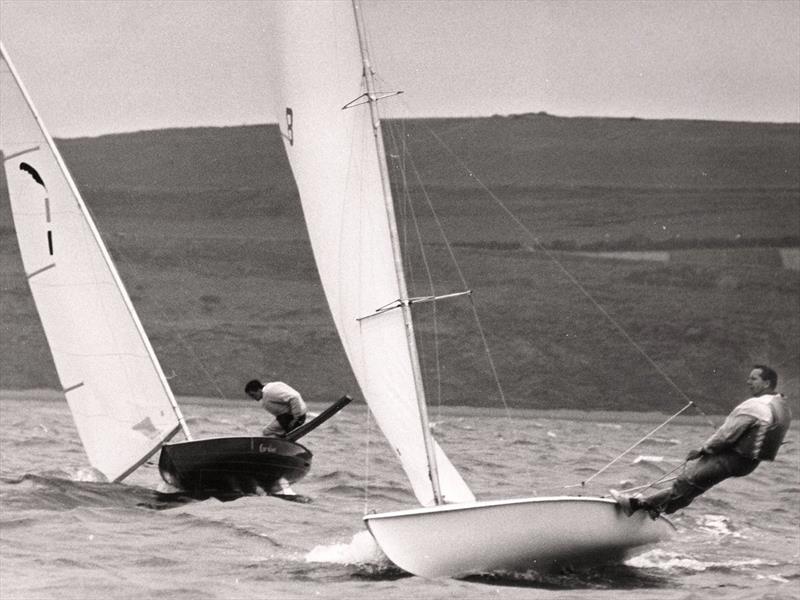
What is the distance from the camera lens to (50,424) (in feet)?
82.7

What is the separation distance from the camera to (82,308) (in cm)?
1392

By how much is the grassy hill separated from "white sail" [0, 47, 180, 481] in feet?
72.5

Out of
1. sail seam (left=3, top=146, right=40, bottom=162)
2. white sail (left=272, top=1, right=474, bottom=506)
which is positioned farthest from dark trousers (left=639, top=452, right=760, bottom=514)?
sail seam (left=3, top=146, right=40, bottom=162)

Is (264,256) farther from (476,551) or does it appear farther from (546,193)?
(476,551)

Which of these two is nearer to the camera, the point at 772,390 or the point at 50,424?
the point at 772,390

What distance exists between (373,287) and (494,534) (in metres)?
2.24

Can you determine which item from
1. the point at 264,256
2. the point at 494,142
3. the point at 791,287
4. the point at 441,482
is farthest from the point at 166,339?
the point at 441,482

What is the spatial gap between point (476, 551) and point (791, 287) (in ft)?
139

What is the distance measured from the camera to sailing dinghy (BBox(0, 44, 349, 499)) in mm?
13750

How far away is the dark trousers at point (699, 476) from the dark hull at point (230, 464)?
4200 mm

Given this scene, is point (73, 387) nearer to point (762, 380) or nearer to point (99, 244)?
point (99, 244)

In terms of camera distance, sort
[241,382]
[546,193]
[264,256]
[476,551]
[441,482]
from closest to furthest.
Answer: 1. [476,551]
2. [441,482]
3. [241,382]
4. [264,256]
5. [546,193]

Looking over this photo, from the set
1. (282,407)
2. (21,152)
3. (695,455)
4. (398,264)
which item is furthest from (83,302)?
(695,455)

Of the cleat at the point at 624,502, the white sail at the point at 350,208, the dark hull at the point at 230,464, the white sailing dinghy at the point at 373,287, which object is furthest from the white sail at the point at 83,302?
the cleat at the point at 624,502
